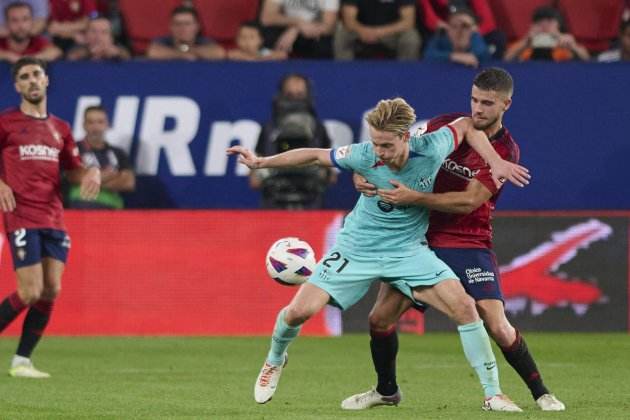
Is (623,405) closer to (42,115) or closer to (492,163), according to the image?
(492,163)

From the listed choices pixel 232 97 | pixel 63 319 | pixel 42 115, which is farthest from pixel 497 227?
pixel 42 115

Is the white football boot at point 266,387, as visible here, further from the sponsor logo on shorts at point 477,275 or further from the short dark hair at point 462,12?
the short dark hair at point 462,12

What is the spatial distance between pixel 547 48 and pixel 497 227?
2.26m

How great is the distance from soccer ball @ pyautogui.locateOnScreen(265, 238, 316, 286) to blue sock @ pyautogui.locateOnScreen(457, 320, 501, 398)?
1.11m

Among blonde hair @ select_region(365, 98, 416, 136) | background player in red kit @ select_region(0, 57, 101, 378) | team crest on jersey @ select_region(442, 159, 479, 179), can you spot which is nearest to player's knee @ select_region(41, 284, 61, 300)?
background player in red kit @ select_region(0, 57, 101, 378)

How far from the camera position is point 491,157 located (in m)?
8.50

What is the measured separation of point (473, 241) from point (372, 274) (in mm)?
752

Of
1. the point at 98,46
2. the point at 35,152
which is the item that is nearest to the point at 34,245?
the point at 35,152

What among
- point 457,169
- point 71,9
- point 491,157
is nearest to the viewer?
point 491,157

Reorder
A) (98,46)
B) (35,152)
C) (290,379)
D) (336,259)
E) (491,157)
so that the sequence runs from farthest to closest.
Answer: (98,46) < (35,152) < (290,379) < (336,259) < (491,157)

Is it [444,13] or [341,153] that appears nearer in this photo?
[341,153]

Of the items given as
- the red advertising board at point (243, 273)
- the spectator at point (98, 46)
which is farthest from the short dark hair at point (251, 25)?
the red advertising board at point (243, 273)

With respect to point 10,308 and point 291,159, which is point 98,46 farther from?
point 291,159

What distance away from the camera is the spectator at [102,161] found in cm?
1488
